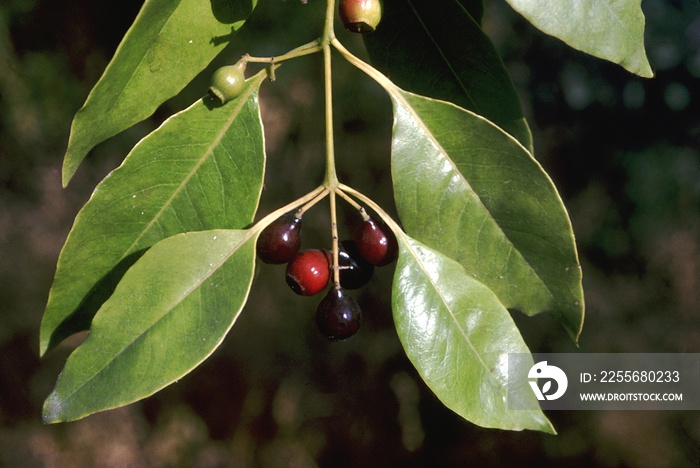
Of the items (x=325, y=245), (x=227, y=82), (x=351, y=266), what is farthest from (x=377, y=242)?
(x=325, y=245)

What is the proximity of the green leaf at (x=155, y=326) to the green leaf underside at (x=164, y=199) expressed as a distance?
0.07 m

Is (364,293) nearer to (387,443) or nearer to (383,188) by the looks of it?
(383,188)

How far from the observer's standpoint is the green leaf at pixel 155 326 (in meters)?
0.61

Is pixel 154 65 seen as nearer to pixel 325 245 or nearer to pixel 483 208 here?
pixel 483 208

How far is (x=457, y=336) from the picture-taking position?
68 cm

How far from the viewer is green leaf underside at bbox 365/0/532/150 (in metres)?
0.82

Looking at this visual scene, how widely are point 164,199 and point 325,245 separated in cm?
A: 105

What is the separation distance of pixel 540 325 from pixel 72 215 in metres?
1.37

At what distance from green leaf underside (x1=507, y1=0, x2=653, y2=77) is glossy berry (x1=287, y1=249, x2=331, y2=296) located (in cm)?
35

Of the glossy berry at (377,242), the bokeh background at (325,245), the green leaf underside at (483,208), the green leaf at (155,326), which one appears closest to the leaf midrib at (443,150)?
the green leaf underside at (483,208)

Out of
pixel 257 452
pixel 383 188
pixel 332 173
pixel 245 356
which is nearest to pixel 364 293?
pixel 383 188

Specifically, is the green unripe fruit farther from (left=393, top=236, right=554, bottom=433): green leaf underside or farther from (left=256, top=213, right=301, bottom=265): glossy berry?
(left=393, top=236, right=554, bottom=433): green leaf underside

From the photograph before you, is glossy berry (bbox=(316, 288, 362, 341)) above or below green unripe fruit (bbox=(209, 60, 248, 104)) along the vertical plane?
below

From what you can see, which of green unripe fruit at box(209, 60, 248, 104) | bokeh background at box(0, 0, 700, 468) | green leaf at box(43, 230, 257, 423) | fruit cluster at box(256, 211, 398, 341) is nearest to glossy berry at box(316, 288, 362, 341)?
fruit cluster at box(256, 211, 398, 341)
